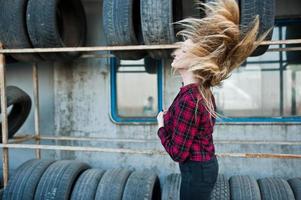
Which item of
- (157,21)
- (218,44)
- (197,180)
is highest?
(157,21)

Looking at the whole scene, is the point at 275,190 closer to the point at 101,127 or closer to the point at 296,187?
the point at 296,187

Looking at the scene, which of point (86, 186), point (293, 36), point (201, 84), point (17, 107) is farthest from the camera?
point (17, 107)

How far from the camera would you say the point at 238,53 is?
1.60m

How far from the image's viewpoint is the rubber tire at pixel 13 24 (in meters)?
2.95

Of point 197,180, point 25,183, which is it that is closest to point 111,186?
point 25,183

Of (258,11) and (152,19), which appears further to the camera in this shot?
(152,19)

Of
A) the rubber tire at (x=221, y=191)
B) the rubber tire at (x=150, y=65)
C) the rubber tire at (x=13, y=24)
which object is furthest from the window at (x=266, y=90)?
the rubber tire at (x=13, y=24)

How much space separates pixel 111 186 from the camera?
9.26 feet

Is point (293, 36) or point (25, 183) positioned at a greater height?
point (293, 36)

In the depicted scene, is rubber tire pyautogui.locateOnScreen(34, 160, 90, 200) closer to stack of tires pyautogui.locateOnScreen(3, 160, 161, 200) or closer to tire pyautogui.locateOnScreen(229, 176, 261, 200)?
stack of tires pyautogui.locateOnScreen(3, 160, 161, 200)

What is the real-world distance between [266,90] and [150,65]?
135 cm

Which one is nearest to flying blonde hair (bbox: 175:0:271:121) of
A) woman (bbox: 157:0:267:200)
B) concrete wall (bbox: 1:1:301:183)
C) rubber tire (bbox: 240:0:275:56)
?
woman (bbox: 157:0:267:200)

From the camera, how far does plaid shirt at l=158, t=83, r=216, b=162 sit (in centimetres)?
160

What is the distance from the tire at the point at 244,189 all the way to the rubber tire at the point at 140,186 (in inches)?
26.9
